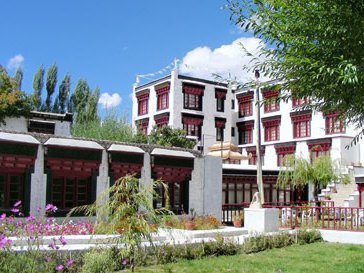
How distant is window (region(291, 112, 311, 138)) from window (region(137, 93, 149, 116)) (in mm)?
14376

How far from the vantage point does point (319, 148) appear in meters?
43.5

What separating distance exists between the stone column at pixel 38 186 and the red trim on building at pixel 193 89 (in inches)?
1213

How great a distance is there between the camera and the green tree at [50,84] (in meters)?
52.9

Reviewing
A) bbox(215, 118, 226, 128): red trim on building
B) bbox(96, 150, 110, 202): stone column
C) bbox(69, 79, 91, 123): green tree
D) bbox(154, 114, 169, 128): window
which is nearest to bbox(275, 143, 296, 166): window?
bbox(215, 118, 226, 128): red trim on building

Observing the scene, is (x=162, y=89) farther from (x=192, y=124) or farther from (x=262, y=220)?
(x=262, y=220)

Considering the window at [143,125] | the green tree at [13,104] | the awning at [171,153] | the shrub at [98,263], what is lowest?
the shrub at [98,263]

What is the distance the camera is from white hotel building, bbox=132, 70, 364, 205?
43344 millimetres

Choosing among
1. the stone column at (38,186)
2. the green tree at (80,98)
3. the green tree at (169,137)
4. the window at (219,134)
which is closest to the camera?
the stone column at (38,186)

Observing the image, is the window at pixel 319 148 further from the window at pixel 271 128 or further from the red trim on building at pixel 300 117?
the window at pixel 271 128

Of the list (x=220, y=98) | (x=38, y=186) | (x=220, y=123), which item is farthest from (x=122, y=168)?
(x=220, y=98)

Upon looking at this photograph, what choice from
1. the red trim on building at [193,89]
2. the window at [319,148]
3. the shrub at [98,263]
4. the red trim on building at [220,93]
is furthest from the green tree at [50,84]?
the shrub at [98,263]

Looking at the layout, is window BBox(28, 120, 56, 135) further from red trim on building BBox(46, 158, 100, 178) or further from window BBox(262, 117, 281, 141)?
window BBox(262, 117, 281, 141)

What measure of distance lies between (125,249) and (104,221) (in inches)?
28.5

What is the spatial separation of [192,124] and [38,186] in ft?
104
